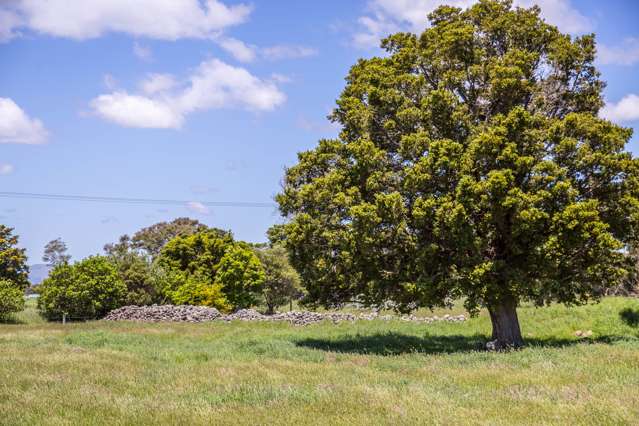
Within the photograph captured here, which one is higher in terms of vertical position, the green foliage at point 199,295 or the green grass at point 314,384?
the green foliage at point 199,295

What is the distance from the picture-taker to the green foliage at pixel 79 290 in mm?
40594

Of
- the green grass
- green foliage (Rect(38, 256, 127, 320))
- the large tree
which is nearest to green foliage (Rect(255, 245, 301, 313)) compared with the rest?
green foliage (Rect(38, 256, 127, 320))

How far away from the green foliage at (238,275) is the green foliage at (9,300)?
15.4 metres

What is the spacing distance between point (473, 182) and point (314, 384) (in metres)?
8.65

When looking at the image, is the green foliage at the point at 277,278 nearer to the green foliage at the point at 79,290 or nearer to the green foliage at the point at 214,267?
the green foliage at the point at 214,267

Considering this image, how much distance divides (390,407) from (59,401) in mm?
6919

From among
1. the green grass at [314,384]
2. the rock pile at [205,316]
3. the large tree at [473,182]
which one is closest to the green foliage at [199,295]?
the rock pile at [205,316]

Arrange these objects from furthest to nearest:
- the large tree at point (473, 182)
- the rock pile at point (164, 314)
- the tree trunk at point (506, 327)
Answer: the rock pile at point (164, 314) < the tree trunk at point (506, 327) < the large tree at point (473, 182)

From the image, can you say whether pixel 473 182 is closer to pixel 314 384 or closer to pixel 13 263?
pixel 314 384

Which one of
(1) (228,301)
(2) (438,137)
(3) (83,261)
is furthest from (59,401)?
(1) (228,301)

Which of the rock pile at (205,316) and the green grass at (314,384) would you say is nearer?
the green grass at (314,384)

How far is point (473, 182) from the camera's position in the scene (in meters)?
17.8

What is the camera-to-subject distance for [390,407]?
10.2 meters

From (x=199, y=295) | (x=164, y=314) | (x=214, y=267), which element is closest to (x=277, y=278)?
(x=214, y=267)
